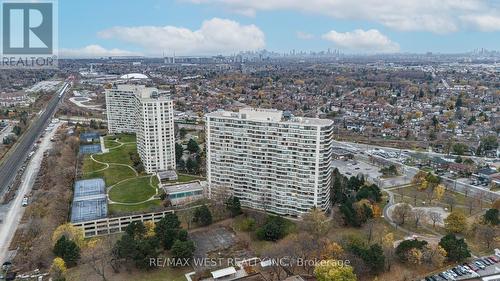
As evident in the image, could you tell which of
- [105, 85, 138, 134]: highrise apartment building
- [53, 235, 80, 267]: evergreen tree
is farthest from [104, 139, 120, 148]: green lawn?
[53, 235, 80, 267]: evergreen tree

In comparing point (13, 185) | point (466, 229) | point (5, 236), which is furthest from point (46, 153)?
point (466, 229)

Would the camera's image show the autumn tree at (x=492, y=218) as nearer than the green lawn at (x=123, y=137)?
Yes

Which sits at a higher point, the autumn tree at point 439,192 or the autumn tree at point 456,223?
the autumn tree at point 439,192

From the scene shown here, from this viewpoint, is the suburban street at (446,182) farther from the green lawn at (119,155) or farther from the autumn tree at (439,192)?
the green lawn at (119,155)

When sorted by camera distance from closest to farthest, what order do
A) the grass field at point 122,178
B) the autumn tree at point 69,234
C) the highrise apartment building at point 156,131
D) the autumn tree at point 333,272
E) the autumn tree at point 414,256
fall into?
the autumn tree at point 333,272
the autumn tree at point 414,256
the autumn tree at point 69,234
the grass field at point 122,178
the highrise apartment building at point 156,131

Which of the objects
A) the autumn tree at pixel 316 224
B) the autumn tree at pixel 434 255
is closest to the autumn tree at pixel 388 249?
the autumn tree at pixel 434 255

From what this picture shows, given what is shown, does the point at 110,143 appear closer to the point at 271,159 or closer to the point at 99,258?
the point at 271,159

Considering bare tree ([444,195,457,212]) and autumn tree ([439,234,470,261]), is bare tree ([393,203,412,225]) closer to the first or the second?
autumn tree ([439,234,470,261])
